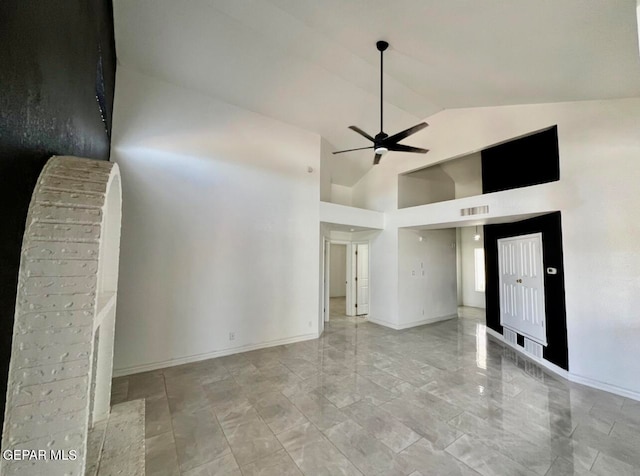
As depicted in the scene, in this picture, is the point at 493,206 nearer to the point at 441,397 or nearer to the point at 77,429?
the point at 441,397

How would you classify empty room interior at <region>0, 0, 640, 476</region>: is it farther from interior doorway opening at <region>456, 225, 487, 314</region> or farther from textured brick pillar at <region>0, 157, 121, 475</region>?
interior doorway opening at <region>456, 225, 487, 314</region>

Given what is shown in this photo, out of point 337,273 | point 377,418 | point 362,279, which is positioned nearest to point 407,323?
point 362,279

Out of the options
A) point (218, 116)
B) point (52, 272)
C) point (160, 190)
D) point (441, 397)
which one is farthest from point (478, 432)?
point (218, 116)

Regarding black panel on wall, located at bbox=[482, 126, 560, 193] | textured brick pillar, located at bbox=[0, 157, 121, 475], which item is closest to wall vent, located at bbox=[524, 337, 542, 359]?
black panel on wall, located at bbox=[482, 126, 560, 193]

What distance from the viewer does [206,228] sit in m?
4.26

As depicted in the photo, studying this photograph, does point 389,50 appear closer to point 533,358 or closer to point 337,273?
point 533,358

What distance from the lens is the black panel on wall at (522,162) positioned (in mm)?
4035

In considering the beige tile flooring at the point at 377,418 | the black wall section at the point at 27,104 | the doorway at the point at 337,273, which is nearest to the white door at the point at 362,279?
the doorway at the point at 337,273

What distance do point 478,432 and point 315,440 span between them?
1.57 meters

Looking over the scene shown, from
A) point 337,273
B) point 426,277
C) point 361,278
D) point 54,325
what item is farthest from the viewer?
point 337,273

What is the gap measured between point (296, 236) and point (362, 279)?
3.29 m

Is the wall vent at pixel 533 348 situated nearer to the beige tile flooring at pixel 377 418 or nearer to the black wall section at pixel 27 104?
the beige tile flooring at pixel 377 418

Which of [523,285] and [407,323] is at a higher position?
[523,285]

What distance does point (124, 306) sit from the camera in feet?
11.8
